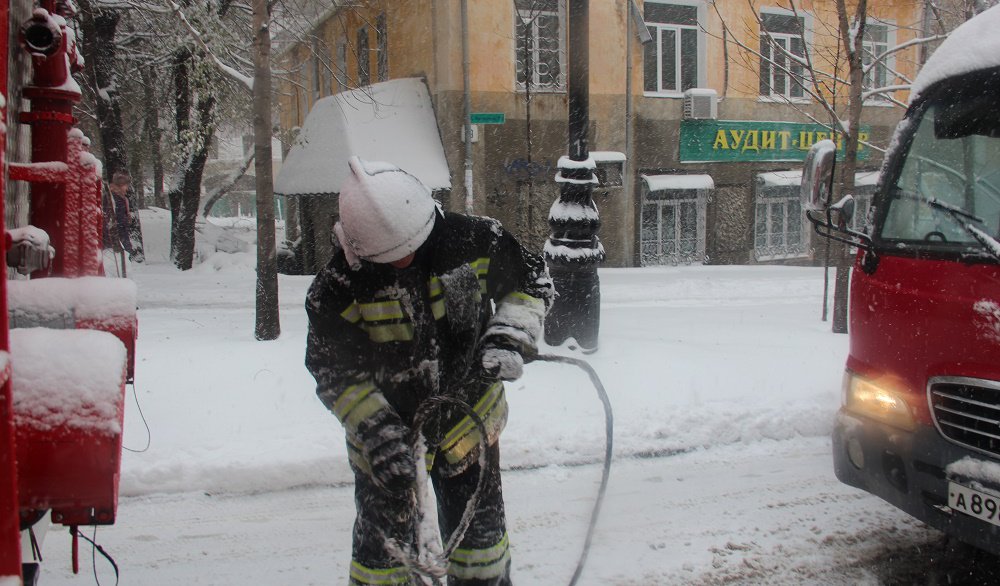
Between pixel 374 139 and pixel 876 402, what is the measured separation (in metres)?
14.7

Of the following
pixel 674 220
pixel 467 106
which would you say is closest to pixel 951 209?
pixel 467 106

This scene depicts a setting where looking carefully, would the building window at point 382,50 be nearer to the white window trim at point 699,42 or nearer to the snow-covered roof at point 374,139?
the snow-covered roof at point 374,139

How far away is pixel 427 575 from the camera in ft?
8.10

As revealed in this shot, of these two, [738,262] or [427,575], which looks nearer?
[427,575]

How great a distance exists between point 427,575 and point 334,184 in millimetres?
15341

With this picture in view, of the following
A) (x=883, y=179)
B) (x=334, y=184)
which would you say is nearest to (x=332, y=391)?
(x=883, y=179)

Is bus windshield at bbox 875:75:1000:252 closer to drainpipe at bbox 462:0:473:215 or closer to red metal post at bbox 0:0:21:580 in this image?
red metal post at bbox 0:0:21:580

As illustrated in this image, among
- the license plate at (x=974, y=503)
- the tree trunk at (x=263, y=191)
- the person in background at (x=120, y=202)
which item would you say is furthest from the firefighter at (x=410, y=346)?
the person in background at (x=120, y=202)

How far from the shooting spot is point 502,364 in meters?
2.60

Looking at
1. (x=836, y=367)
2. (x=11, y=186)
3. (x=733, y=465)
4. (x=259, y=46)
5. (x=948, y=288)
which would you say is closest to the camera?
(x=11, y=186)

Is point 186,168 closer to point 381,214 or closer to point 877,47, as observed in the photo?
point 381,214

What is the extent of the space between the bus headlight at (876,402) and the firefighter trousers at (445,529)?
1.79 metres

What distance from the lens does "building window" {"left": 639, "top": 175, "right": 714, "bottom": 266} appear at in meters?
19.5

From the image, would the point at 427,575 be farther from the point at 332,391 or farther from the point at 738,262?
the point at 738,262
